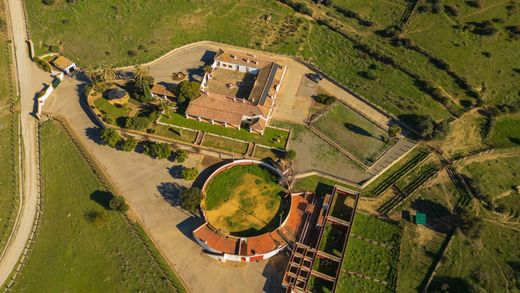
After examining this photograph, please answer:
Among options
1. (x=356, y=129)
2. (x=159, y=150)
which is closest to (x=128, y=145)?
(x=159, y=150)

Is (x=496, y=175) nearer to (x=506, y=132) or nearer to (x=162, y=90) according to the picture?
(x=506, y=132)

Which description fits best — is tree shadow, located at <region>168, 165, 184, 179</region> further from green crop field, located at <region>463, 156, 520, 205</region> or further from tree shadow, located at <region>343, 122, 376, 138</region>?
green crop field, located at <region>463, 156, 520, 205</region>

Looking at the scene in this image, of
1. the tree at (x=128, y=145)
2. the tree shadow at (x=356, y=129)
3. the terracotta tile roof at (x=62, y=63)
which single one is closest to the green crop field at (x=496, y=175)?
the tree shadow at (x=356, y=129)

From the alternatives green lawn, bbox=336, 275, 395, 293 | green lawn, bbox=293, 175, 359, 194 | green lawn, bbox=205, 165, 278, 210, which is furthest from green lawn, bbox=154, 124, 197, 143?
green lawn, bbox=336, 275, 395, 293

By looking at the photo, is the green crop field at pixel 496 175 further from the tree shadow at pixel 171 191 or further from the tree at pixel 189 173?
the tree shadow at pixel 171 191

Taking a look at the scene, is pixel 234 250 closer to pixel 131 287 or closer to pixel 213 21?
pixel 131 287

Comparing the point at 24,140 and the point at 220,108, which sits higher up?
the point at 220,108
